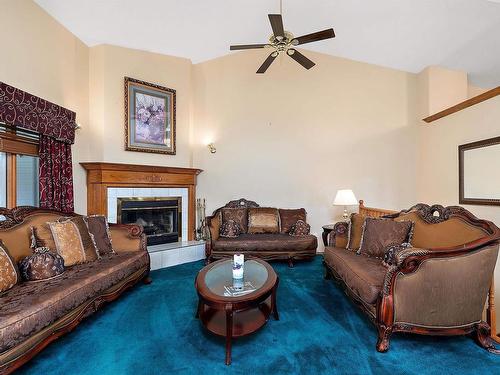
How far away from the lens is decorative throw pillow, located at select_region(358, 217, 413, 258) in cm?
254

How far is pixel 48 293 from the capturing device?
1.72 metres

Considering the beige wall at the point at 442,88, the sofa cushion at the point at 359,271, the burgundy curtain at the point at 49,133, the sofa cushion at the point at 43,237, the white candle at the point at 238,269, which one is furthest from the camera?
the beige wall at the point at 442,88

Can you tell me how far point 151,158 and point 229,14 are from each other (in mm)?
2449

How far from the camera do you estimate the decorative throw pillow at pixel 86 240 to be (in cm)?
246

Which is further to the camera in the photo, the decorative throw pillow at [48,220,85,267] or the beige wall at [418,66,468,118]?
the beige wall at [418,66,468,118]

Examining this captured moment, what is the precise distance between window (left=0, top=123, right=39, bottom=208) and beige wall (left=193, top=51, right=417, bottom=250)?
7.53ft

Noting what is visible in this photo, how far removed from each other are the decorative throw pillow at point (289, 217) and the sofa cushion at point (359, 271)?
1.16 m

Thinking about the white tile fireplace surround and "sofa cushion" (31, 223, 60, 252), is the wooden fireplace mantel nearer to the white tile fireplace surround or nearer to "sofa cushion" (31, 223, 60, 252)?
the white tile fireplace surround

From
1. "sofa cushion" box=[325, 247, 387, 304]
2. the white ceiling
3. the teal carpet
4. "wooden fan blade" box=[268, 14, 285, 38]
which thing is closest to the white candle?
the teal carpet

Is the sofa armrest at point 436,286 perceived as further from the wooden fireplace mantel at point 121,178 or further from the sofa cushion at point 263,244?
the wooden fireplace mantel at point 121,178

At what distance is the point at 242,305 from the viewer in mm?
1705

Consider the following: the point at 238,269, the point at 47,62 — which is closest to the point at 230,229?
the point at 238,269

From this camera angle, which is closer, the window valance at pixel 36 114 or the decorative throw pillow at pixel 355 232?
the window valance at pixel 36 114

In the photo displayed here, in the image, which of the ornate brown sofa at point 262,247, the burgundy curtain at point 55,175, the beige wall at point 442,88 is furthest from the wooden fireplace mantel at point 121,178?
the beige wall at point 442,88
